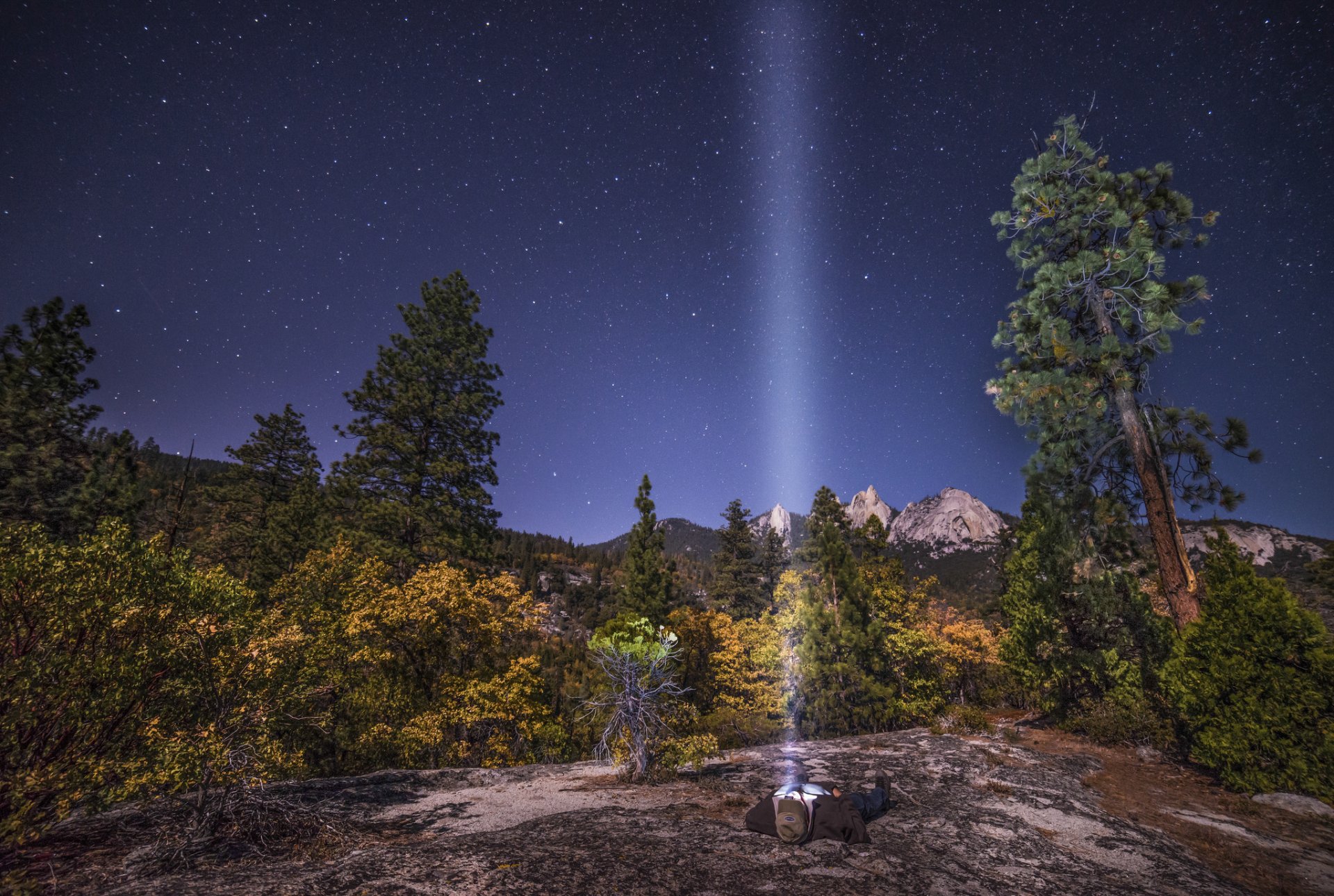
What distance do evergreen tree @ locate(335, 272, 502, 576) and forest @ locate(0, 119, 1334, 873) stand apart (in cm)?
12

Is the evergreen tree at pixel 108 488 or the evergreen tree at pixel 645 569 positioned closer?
the evergreen tree at pixel 108 488

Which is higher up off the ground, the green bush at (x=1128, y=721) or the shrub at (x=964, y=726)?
the green bush at (x=1128, y=721)

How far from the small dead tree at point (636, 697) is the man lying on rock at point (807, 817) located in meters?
2.98

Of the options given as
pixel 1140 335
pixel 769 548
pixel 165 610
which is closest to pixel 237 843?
pixel 165 610

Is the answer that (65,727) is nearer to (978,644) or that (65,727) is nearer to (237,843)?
(237,843)

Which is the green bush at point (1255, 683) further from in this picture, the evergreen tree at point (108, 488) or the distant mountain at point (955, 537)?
the distant mountain at point (955, 537)

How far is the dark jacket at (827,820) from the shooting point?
5664 millimetres

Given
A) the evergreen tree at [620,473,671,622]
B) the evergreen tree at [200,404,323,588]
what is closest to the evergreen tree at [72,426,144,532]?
the evergreen tree at [200,404,323,588]

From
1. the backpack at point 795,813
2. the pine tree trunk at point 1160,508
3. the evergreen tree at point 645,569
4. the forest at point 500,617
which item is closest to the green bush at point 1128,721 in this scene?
the forest at point 500,617

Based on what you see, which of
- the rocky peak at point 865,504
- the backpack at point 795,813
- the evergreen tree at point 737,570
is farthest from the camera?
the rocky peak at point 865,504

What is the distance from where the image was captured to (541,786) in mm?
8852

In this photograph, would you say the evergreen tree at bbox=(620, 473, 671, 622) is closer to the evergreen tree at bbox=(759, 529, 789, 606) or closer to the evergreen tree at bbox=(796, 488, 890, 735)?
the evergreen tree at bbox=(796, 488, 890, 735)

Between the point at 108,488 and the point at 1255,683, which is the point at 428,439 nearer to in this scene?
the point at 108,488

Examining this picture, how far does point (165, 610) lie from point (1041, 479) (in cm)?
1629
